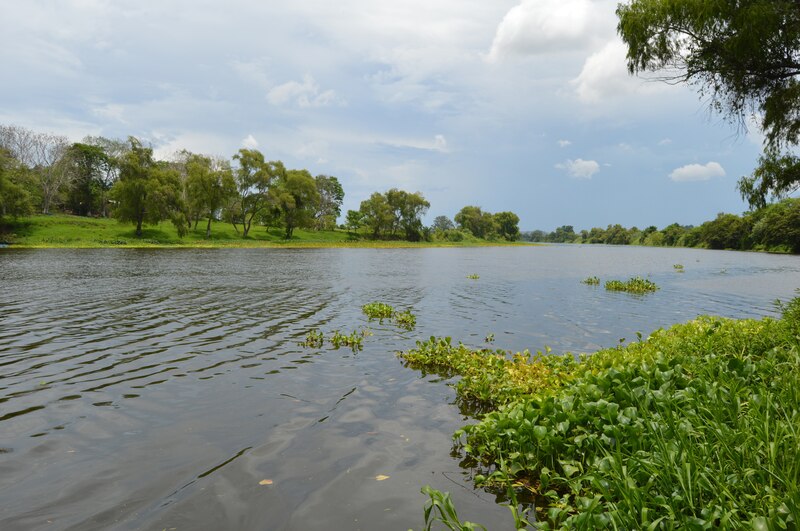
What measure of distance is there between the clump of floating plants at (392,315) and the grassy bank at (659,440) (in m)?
8.94

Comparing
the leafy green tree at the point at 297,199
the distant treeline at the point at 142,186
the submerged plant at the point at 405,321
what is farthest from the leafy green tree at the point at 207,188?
the submerged plant at the point at 405,321

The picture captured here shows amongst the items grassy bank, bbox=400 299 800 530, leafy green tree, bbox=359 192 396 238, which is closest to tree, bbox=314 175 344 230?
leafy green tree, bbox=359 192 396 238

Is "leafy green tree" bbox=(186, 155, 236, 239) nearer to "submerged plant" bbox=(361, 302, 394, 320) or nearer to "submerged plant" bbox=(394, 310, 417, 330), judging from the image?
"submerged plant" bbox=(361, 302, 394, 320)

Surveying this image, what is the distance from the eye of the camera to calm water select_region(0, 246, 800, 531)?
599 centimetres

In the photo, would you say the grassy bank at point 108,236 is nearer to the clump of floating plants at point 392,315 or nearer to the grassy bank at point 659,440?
the clump of floating plants at point 392,315

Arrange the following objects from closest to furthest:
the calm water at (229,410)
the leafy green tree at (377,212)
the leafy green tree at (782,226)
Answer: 1. the calm water at (229,410)
2. the leafy green tree at (782,226)
3. the leafy green tree at (377,212)

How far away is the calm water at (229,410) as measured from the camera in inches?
236

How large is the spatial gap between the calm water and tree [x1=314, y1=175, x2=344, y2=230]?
11337 cm

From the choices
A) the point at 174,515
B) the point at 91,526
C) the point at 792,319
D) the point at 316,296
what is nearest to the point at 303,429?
the point at 174,515

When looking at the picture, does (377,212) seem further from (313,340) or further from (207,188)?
(313,340)

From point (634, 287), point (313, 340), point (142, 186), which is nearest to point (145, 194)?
point (142, 186)

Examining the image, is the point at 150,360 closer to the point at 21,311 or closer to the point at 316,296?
the point at 21,311

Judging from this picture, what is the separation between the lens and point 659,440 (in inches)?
203

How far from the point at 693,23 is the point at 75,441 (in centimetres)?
2401
